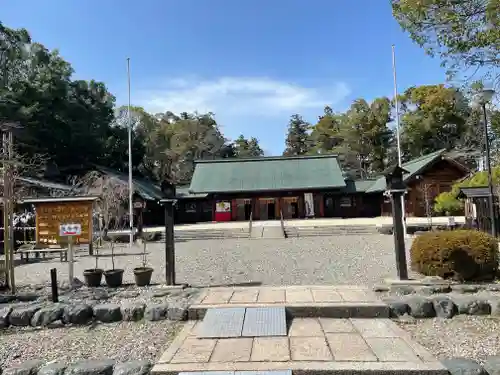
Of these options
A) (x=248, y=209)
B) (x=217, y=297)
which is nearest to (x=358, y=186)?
(x=248, y=209)

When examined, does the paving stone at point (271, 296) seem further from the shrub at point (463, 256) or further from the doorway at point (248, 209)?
the doorway at point (248, 209)

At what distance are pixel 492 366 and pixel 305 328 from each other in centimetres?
191

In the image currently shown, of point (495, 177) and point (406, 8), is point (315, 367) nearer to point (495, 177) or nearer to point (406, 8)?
point (406, 8)

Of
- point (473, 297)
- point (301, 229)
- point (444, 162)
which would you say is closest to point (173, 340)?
point (473, 297)

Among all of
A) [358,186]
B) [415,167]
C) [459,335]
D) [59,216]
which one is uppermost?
[415,167]

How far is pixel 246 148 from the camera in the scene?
54906 mm

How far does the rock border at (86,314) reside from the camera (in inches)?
208

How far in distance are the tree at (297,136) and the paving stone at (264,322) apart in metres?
51.6

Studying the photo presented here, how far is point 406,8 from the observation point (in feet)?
16.3

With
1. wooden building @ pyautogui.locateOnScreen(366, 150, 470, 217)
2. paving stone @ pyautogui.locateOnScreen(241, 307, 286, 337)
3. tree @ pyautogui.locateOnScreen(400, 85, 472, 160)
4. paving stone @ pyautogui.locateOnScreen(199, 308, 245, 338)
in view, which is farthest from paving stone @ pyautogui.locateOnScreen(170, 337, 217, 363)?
tree @ pyautogui.locateOnScreen(400, 85, 472, 160)

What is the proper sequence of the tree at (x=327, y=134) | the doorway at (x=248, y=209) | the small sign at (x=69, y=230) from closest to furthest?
the small sign at (x=69, y=230)
the doorway at (x=248, y=209)
the tree at (x=327, y=134)

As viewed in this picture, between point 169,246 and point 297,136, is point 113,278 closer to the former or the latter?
point 169,246

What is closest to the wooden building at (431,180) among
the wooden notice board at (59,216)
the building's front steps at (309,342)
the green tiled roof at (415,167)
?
the green tiled roof at (415,167)

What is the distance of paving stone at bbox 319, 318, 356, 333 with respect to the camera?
4527 mm
